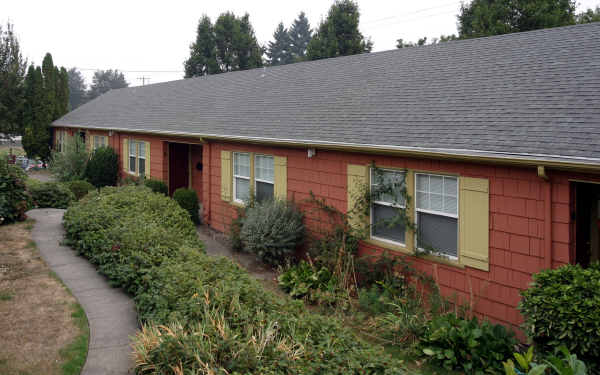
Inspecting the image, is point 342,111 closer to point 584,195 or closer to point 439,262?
point 439,262

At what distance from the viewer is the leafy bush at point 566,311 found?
5055 mm

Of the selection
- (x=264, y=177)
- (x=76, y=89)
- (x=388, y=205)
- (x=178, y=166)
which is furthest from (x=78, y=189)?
(x=76, y=89)

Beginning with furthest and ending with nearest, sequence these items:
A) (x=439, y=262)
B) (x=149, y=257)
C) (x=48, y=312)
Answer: (x=439, y=262)
(x=149, y=257)
(x=48, y=312)

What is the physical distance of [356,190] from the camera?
934cm

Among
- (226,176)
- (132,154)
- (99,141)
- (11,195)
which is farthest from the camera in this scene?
(99,141)

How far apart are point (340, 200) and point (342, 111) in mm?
2270

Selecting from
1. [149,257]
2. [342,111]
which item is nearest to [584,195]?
[342,111]

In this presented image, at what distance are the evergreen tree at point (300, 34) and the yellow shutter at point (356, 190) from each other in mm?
69545

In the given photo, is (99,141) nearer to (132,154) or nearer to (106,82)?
(132,154)

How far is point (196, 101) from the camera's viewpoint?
1834 cm

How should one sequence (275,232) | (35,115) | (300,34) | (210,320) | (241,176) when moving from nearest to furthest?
1. (210,320)
2. (275,232)
3. (241,176)
4. (35,115)
5. (300,34)

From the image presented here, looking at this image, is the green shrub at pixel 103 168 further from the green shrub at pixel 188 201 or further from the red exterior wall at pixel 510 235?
the red exterior wall at pixel 510 235

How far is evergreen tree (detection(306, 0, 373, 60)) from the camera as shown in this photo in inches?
1367

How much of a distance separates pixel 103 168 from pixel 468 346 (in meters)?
17.4
